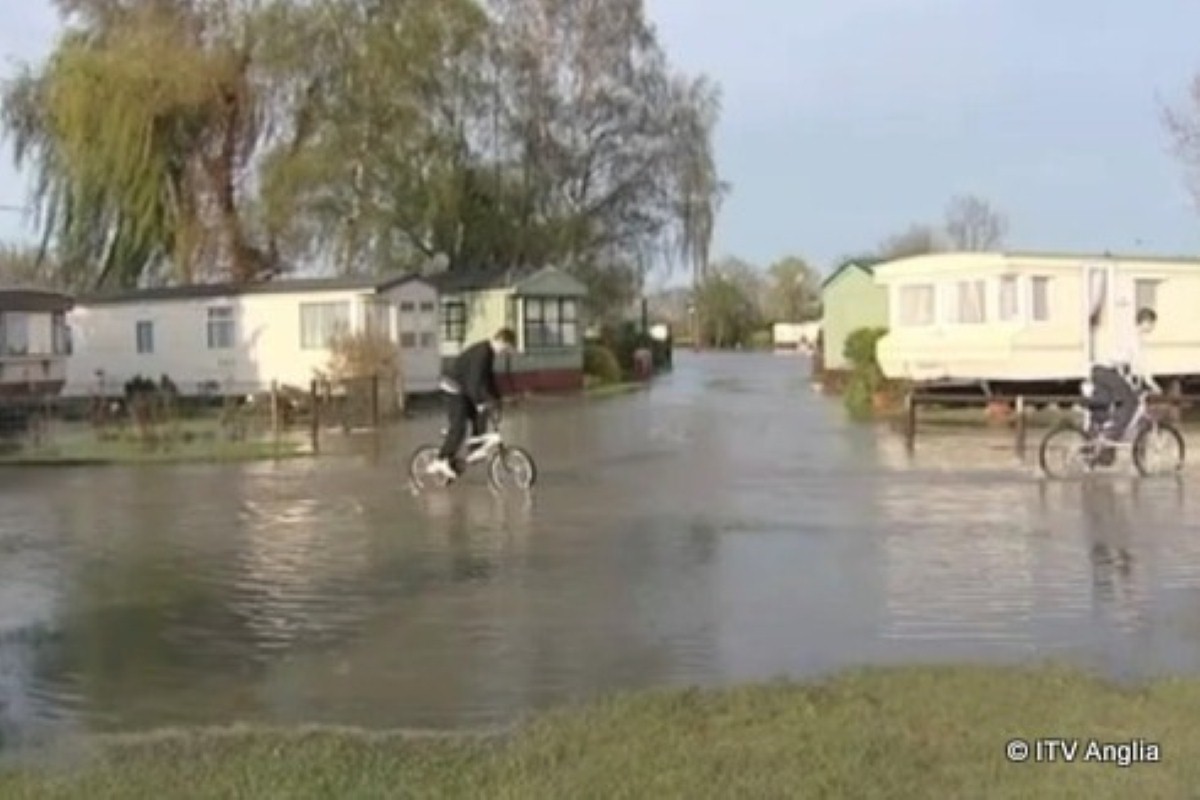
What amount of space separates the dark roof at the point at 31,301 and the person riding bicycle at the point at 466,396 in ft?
74.5

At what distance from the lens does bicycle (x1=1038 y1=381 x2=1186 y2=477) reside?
18547 millimetres

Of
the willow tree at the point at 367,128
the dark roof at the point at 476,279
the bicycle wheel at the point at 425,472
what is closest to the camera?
the bicycle wheel at the point at 425,472

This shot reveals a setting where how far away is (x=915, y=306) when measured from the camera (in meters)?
35.1

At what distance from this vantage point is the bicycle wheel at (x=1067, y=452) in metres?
18.7

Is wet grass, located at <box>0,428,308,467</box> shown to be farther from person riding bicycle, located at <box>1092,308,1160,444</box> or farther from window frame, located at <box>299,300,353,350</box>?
window frame, located at <box>299,300,353,350</box>

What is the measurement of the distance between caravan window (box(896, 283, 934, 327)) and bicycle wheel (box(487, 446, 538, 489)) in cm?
1749

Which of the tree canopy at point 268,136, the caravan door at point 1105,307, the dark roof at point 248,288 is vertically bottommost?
the caravan door at point 1105,307

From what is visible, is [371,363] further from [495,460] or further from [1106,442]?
[1106,442]

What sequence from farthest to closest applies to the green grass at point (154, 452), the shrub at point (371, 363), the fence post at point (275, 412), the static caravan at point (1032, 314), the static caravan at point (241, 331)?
1. the static caravan at point (241, 331)
2. the shrub at point (371, 363)
3. the static caravan at point (1032, 314)
4. the fence post at point (275, 412)
5. the green grass at point (154, 452)

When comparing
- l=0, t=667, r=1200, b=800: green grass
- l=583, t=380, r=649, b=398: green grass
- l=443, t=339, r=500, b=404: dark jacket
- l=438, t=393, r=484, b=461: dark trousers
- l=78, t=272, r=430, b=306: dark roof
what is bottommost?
l=0, t=667, r=1200, b=800: green grass

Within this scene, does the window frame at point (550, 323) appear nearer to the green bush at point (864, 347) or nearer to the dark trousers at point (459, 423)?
the green bush at point (864, 347)

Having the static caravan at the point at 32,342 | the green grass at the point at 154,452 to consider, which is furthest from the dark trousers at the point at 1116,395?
the static caravan at the point at 32,342

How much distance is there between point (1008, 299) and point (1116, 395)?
1424 cm

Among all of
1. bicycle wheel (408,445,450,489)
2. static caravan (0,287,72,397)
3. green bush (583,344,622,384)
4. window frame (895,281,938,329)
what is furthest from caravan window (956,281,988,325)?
green bush (583,344,622,384)
